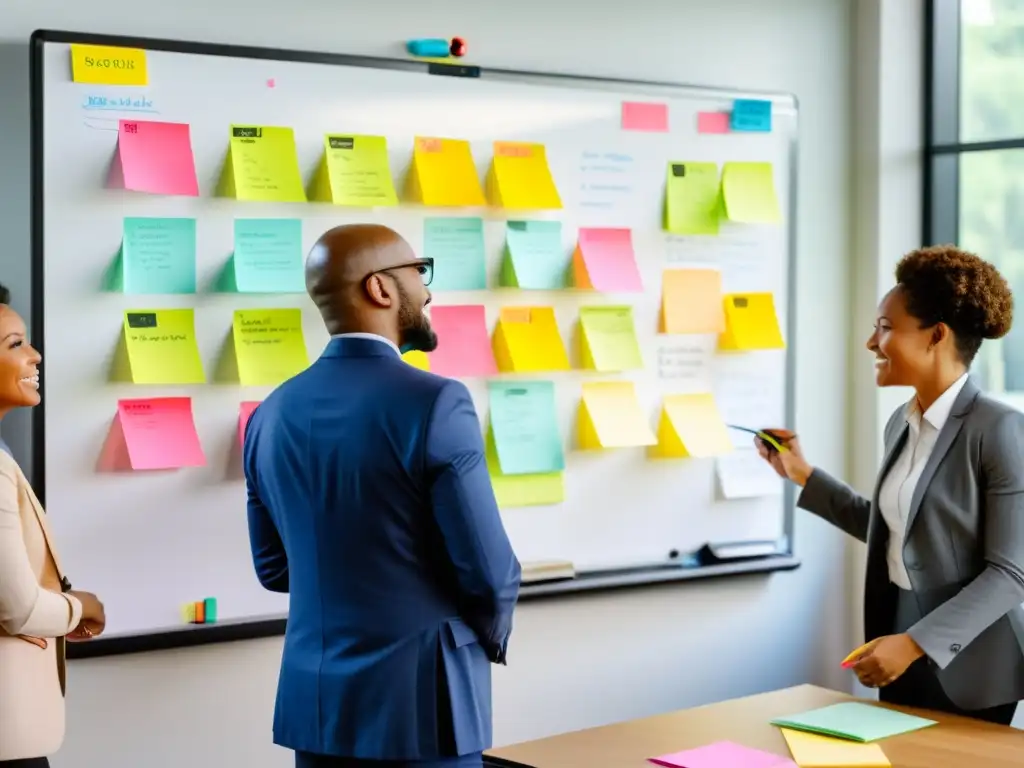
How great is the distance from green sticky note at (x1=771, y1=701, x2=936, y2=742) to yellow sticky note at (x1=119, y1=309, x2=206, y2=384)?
1.43 m

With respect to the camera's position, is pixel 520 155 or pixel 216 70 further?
pixel 520 155

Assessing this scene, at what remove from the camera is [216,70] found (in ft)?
9.86

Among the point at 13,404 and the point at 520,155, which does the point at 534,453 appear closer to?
the point at 520,155

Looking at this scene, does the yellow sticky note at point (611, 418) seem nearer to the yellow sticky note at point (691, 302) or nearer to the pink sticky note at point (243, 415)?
the yellow sticky note at point (691, 302)

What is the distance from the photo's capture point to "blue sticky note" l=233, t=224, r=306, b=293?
305cm

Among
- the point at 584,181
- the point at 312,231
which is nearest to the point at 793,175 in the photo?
the point at 584,181

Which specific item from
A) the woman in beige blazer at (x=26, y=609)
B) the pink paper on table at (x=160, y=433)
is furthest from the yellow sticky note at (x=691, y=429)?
the woman in beige blazer at (x=26, y=609)

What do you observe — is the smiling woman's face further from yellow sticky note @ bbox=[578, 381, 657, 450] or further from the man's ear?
yellow sticky note @ bbox=[578, 381, 657, 450]

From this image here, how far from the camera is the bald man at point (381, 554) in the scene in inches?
86.6

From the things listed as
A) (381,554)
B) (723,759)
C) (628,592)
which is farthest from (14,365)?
(628,592)

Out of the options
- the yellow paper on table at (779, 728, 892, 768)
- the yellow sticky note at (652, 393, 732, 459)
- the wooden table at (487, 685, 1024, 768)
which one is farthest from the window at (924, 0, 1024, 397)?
the yellow paper on table at (779, 728, 892, 768)

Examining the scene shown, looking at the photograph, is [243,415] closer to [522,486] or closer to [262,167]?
[262,167]

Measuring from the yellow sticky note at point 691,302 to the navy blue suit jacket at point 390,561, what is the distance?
5.15 ft

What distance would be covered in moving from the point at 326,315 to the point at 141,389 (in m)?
0.79
